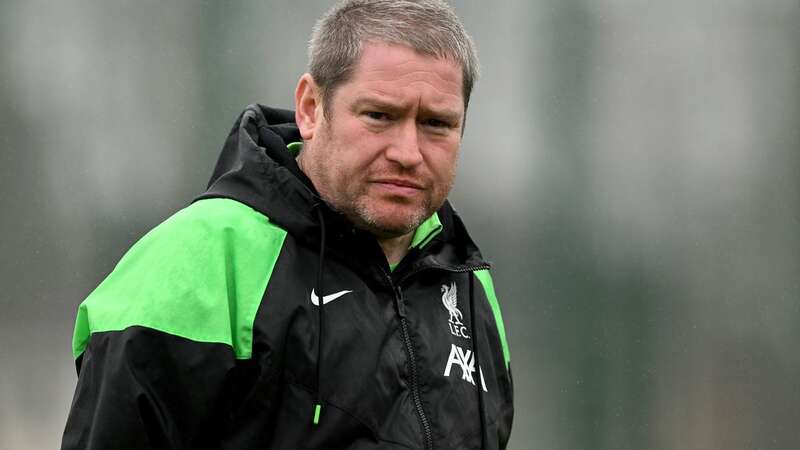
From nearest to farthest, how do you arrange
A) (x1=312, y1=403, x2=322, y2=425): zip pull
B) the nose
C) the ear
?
(x1=312, y1=403, x2=322, y2=425): zip pull
the nose
the ear

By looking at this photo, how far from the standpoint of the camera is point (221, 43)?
2.91m

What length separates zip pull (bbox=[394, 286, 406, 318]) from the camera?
6.00ft

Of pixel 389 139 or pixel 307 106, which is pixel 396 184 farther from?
pixel 307 106

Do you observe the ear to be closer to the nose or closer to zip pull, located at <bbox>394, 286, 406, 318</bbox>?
the nose

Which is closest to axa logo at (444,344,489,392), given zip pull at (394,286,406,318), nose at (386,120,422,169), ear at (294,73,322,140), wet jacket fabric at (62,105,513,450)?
wet jacket fabric at (62,105,513,450)

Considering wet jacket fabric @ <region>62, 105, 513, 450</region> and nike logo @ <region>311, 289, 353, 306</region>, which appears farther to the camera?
nike logo @ <region>311, 289, 353, 306</region>

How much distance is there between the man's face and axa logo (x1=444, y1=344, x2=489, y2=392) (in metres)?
0.23

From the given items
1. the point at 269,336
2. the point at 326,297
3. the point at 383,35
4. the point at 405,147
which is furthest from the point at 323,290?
the point at 383,35

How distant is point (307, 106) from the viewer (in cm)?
192

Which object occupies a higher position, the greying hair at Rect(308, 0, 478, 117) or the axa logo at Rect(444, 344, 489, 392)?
the greying hair at Rect(308, 0, 478, 117)

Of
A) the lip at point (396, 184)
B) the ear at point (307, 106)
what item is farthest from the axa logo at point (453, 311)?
the ear at point (307, 106)

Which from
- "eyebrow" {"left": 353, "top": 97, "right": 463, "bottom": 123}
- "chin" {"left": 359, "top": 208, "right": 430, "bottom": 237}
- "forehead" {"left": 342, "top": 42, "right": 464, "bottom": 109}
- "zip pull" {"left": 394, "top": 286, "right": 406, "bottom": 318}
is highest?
"forehead" {"left": 342, "top": 42, "right": 464, "bottom": 109}

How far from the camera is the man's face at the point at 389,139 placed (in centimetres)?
180

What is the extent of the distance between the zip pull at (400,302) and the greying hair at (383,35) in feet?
1.02
